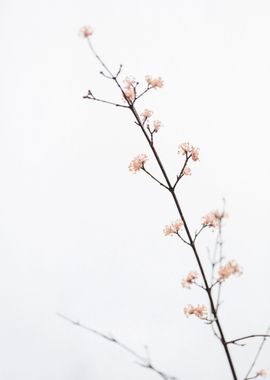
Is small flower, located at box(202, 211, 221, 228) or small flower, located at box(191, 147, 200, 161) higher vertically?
small flower, located at box(191, 147, 200, 161)

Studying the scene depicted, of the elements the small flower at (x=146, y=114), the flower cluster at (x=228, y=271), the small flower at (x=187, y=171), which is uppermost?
the small flower at (x=146, y=114)

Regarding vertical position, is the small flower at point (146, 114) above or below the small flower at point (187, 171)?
above

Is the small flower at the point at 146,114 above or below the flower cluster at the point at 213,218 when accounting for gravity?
above

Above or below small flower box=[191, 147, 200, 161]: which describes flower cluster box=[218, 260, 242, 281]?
below

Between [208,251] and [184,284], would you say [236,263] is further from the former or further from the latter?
[184,284]

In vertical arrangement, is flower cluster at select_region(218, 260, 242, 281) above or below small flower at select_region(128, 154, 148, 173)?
below

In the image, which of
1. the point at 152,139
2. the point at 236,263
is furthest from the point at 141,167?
the point at 236,263

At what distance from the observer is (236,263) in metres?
4.12

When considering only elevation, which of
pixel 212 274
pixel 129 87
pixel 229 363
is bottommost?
pixel 229 363

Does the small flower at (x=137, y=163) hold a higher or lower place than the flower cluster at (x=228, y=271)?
higher

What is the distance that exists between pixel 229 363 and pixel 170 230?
1.55m

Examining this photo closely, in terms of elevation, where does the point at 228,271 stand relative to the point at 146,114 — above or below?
below

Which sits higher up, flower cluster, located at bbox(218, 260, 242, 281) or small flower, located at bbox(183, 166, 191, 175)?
small flower, located at bbox(183, 166, 191, 175)

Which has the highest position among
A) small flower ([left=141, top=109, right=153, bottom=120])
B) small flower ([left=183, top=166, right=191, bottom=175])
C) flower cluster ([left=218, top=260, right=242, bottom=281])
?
small flower ([left=141, top=109, right=153, bottom=120])
